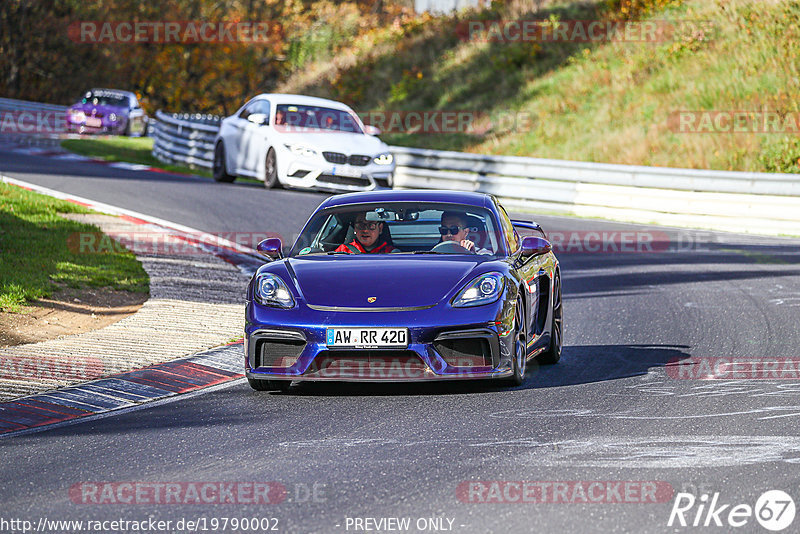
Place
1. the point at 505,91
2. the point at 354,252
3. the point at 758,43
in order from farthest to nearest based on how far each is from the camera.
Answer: the point at 505,91
the point at 758,43
the point at 354,252

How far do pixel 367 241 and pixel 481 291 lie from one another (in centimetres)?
135

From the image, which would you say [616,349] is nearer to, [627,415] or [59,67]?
[627,415]

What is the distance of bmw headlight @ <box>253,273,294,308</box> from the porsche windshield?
72 centimetres

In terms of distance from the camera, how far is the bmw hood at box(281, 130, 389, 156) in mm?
23344

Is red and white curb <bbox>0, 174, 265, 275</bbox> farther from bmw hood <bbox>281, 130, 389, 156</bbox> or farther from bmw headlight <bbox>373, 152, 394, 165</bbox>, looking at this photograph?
bmw headlight <bbox>373, 152, 394, 165</bbox>

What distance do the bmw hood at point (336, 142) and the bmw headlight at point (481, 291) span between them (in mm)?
14900

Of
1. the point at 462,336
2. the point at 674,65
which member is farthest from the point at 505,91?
the point at 462,336

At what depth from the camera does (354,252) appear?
31.3 feet

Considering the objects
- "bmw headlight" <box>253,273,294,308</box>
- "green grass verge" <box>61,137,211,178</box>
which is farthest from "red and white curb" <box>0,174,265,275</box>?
"green grass verge" <box>61,137,211,178</box>

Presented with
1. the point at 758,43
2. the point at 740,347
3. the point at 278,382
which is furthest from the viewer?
the point at 758,43

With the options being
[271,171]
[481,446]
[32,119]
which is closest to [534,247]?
[481,446]

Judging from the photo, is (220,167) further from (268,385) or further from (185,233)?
(268,385)

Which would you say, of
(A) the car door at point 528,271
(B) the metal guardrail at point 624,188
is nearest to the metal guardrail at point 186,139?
(B) the metal guardrail at point 624,188

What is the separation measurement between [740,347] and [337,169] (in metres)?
13.4
